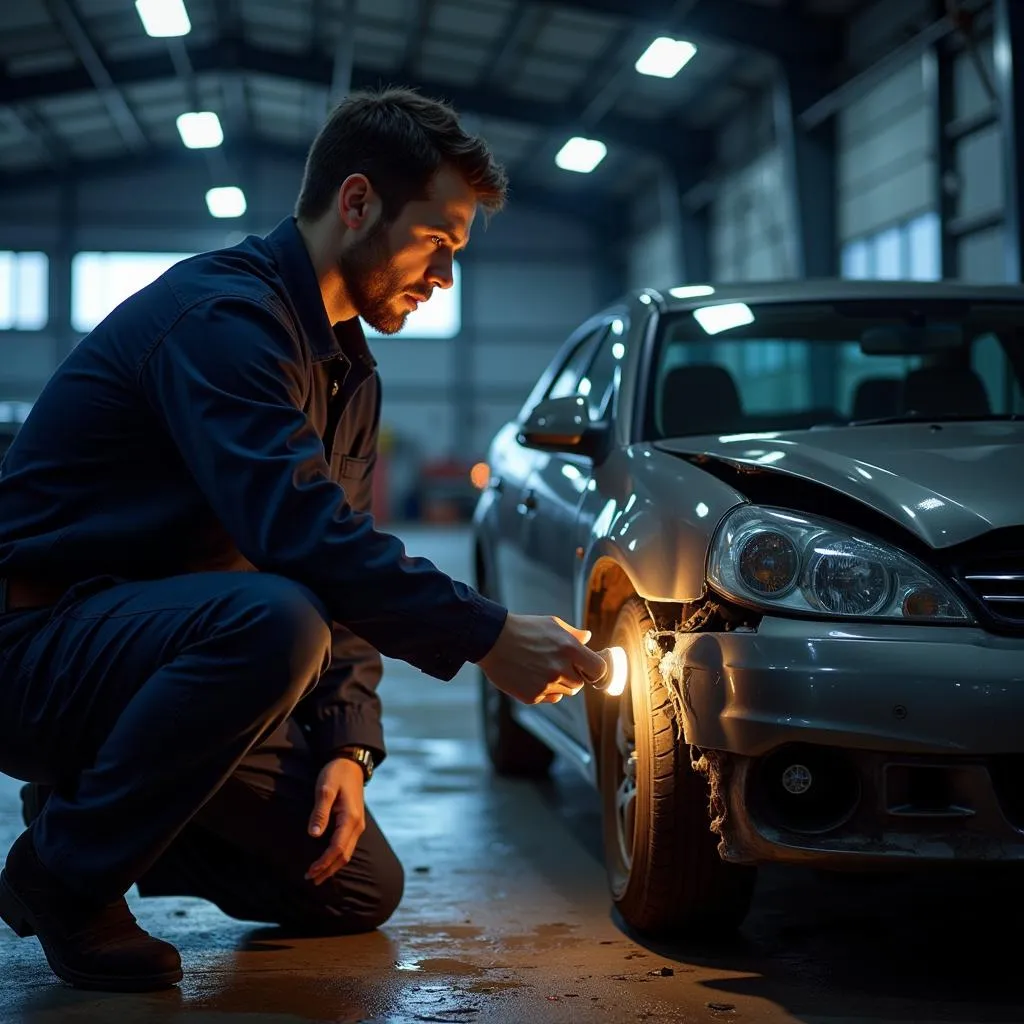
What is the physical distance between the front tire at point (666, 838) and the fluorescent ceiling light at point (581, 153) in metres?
17.1

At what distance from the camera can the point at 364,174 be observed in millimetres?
2424

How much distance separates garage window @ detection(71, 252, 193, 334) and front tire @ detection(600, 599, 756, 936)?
2420cm

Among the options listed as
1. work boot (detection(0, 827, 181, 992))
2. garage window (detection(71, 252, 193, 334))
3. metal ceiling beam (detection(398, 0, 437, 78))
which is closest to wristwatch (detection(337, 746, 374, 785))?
work boot (detection(0, 827, 181, 992))

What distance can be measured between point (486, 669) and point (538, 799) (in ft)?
7.27

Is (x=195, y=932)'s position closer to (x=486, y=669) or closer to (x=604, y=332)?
(x=486, y=669)

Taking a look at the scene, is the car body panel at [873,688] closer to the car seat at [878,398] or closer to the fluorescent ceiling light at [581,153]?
the car seat at [878,398]

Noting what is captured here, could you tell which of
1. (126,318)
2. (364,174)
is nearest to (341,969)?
(126,318)

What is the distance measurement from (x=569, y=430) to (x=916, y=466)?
3.21 ft

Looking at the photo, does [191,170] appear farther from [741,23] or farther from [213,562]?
[213,562]

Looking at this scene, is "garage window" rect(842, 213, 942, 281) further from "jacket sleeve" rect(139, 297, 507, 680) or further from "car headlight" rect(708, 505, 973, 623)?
"jacket sleeve" rect(139, 297, 507, 680)

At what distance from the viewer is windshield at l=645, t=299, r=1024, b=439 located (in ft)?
11.4

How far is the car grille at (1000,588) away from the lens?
91.3 inches

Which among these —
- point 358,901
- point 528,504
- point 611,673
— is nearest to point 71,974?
point 358,901

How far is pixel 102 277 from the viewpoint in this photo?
26.0m
